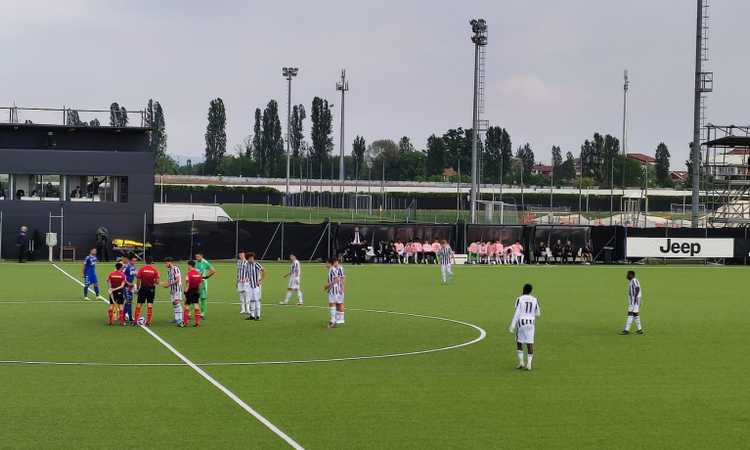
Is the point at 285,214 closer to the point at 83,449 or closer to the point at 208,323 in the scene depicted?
the point at 208,323

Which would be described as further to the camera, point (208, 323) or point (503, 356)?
point (208, 323)

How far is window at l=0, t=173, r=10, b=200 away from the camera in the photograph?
5894 centimetres

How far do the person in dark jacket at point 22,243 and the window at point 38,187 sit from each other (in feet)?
9.38

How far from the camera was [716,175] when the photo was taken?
74.3m

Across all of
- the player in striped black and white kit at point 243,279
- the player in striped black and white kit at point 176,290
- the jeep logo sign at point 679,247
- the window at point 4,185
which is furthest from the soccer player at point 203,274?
the jeep logo sign at point 679,247

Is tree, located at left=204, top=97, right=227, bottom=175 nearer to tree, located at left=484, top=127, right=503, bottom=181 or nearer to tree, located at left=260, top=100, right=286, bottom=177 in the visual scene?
tree, located at left=260, top=100, right=286, bottom=177

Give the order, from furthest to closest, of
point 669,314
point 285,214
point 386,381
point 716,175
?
point 285,214, point 716,175, point 669,314, point 386,381

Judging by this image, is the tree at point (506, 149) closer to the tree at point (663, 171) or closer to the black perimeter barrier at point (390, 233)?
the tree at point (663, 171)

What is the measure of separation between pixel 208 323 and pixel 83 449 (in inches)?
586

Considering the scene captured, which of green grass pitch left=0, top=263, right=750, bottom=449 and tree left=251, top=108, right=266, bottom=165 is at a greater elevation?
tree left=251, top=108, right=266, bottom=165

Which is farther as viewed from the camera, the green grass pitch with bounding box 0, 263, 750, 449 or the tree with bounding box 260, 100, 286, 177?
the tree with bounding box 260, 100, 286, 177

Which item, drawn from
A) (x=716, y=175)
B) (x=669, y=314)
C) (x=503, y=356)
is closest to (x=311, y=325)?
(x=503, y=356)

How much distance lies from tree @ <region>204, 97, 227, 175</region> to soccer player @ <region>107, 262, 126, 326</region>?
121828mm

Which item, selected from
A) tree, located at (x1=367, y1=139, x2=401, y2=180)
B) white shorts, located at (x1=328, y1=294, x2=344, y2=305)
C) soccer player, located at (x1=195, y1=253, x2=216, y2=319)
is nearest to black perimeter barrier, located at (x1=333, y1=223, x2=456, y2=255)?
soccer player, located at (x1=195, y1=253, x2=216, y2=319)
